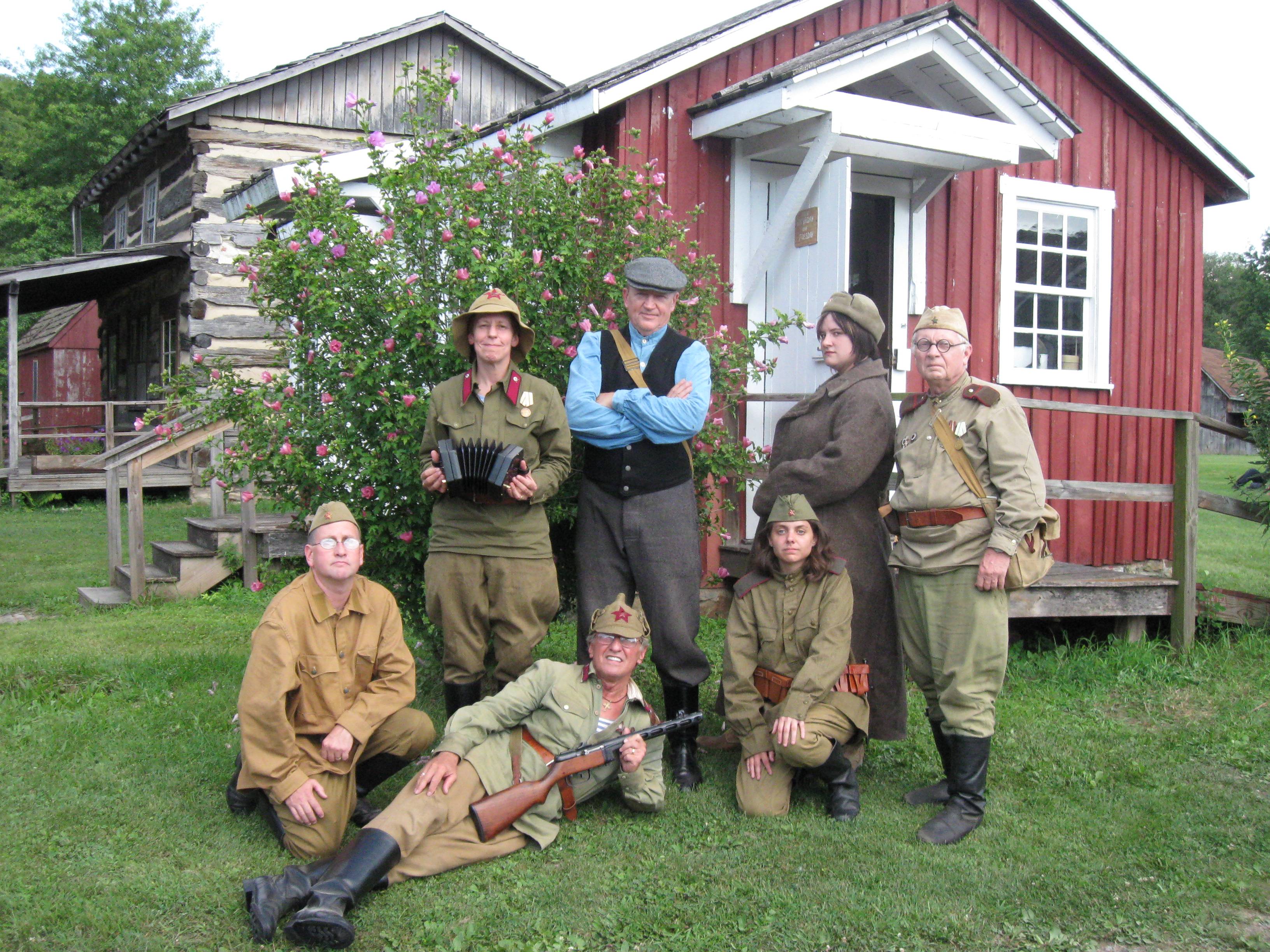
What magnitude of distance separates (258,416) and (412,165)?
53.8 inches

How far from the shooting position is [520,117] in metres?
7.10

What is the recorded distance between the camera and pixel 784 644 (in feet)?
14.3

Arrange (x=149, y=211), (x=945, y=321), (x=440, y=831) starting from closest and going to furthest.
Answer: (x=440, y=831)
(x=945, y=321)
(x=149, y=211)

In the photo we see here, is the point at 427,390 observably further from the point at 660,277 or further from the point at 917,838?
the point at 917,838

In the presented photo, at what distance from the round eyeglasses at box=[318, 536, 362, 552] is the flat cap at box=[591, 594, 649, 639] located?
37.1 inches

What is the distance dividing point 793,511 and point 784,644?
557 mm

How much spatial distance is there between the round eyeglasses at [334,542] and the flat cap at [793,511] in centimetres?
163

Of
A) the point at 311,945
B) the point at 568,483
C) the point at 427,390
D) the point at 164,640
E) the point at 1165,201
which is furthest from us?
the point at 1165,201

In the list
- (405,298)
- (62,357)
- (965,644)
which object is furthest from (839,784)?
(62,357)

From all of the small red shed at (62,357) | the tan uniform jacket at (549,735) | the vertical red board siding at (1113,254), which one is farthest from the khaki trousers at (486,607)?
the small red shed at (62,357)

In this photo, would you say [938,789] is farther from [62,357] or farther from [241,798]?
[62,357]

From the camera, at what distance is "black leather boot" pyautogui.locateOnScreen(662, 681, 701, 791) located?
14.7 feet

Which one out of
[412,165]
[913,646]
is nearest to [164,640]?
[412,165]

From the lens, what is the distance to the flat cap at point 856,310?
14.5 feet
